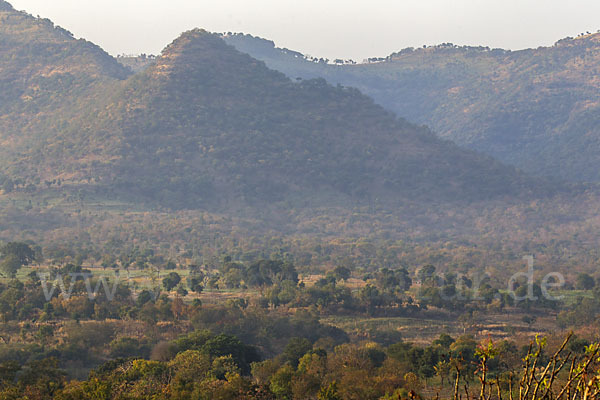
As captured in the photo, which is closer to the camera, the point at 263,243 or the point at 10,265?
the point at 10,265

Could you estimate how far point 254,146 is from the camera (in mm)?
157000

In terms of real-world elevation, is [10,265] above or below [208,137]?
below

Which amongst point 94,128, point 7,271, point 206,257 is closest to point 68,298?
point 7,271

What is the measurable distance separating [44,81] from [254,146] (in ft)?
186

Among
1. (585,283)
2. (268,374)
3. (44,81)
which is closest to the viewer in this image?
(268,374)

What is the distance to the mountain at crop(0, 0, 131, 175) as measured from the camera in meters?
156

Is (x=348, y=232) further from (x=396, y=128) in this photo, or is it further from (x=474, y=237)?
(x=396, y=128)

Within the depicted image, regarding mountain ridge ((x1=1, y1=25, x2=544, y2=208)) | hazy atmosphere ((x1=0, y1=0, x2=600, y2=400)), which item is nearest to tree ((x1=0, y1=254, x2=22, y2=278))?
hazy atmosphere ((x1=0, y1=0, x2=600, y2=400))

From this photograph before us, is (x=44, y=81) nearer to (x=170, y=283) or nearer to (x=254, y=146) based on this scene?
(x=254, y=146)

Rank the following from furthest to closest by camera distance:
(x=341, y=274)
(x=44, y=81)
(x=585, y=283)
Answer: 1. (x=44, y=81)
2. (x=341, y=274)
3. (x=585, y=283)

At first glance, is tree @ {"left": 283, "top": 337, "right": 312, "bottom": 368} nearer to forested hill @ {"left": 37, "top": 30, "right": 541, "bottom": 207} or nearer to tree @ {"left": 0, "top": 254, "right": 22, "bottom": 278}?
tree @ {"left": 0, "top": 254, "right": 22, "bottom": 278}

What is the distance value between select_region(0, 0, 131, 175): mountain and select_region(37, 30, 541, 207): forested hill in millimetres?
9542

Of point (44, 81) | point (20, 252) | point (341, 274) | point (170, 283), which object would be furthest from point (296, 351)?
point (44, 81)

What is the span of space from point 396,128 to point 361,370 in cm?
14586
